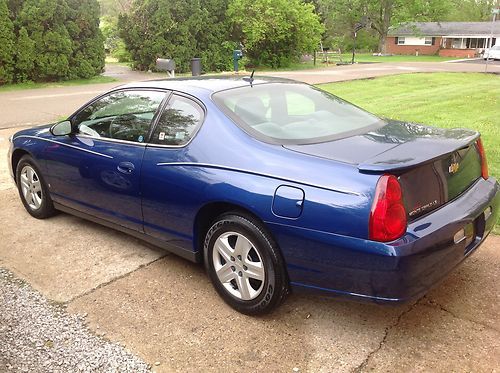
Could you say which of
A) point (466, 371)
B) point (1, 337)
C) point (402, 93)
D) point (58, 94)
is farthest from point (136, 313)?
point (58, 94)

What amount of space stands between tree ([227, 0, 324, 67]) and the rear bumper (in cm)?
2492

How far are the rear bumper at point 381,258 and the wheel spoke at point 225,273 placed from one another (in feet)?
1.59

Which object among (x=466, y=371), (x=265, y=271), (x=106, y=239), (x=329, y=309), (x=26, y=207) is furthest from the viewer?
(x=26, y=207)

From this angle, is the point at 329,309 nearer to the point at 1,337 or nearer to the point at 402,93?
the point at 1,337

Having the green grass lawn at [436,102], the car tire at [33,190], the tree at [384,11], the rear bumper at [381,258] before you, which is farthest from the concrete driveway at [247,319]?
the tree at [384,11]

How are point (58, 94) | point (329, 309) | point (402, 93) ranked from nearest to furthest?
point (329, 309) → point (402, 93) → point (58, 94)

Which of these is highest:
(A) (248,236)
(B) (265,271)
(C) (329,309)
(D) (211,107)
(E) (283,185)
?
(D) (211,107)

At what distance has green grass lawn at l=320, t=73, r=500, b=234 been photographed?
28.8 ft

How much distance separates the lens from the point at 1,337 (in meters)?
3.06

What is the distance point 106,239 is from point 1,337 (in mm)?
1522

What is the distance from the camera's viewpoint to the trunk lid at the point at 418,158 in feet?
8.91

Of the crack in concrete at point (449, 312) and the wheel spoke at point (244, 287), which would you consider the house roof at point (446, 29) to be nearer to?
the crack in concrete at point (449, 312)

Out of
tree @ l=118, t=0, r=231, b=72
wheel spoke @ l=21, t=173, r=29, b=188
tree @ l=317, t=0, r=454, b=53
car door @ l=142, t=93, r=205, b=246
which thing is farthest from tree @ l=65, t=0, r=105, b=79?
tree @ l=317, t=0, r=454, b=53

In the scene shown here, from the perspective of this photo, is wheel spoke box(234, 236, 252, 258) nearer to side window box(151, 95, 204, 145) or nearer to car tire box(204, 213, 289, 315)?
car tire box(204, 213, 289, 315)
